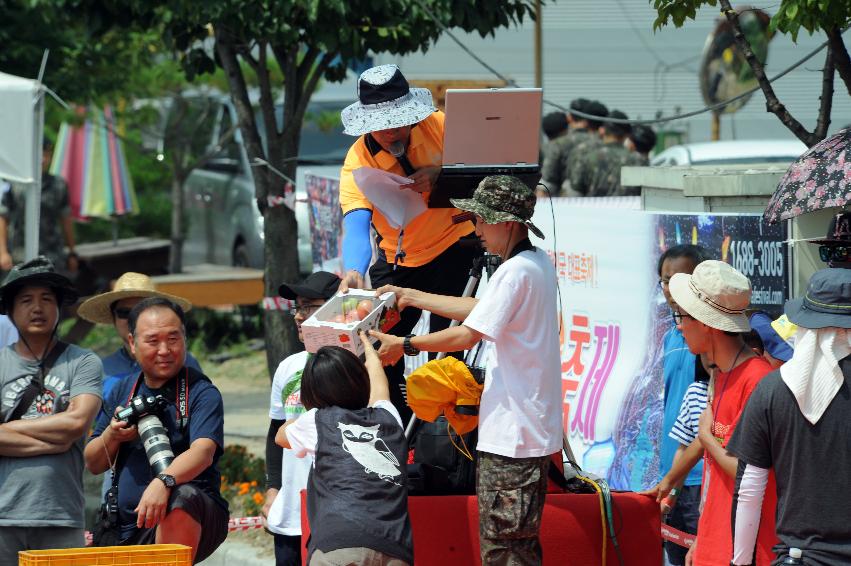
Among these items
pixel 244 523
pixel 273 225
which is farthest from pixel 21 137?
pixel 244 523

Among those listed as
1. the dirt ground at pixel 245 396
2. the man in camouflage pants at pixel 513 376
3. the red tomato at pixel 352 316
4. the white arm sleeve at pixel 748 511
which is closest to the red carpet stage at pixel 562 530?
the man in camouflage pants at pixel 513 376

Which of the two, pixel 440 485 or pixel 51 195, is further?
pixel 51 195

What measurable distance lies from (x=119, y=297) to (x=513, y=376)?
9.30 feet

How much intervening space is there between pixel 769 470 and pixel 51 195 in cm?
1132

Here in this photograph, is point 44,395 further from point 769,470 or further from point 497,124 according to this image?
point 769,470

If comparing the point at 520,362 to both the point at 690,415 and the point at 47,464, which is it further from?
the point at 47,464

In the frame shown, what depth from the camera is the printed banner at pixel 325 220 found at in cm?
988

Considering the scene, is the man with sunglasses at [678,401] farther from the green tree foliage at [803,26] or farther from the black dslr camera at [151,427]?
the black dslr camera at [151,427]

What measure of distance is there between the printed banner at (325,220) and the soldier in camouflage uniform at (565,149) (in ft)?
7.84

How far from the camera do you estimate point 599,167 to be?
11.5m

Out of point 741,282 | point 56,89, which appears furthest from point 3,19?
point 741,282

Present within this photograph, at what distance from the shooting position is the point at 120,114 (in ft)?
62.7

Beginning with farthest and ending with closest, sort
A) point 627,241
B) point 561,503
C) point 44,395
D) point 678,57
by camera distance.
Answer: point 678,57, point 627,241, point 44,395, point 561,503

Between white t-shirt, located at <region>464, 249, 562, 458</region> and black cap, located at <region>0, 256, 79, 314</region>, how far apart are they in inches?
81.0
